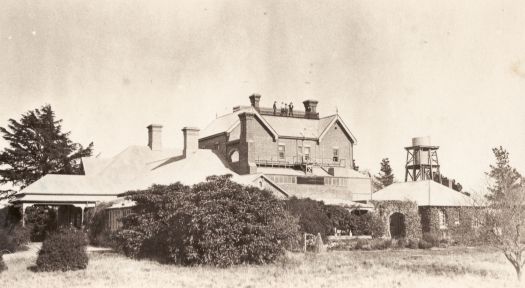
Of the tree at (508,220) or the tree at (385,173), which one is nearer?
the tree at (508,220)

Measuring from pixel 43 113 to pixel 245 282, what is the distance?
43.5 metres

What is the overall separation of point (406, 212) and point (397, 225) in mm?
1811

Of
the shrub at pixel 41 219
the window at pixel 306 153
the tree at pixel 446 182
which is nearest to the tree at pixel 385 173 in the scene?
the tree at pixel 446 182

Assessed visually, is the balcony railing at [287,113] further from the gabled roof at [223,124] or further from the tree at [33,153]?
the tree at [33,153]

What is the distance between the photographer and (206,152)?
50562 mm

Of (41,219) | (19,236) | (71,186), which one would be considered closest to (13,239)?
(19,236)

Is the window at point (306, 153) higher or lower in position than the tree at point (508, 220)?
higher

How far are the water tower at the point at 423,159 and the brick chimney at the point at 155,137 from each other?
25312 mm

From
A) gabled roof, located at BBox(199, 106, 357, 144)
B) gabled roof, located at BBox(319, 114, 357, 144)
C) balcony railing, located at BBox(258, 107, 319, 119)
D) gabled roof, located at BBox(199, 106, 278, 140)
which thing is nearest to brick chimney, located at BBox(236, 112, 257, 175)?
gabled roof, located at BBox(199, 106, 278, 140)

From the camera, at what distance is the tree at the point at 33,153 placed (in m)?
54.3

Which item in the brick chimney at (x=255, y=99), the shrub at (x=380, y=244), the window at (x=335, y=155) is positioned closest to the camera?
the shrub at (x=380, y=244)

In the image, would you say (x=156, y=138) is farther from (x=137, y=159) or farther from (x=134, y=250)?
(x=134, y=250)

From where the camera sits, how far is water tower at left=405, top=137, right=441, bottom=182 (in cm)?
5928

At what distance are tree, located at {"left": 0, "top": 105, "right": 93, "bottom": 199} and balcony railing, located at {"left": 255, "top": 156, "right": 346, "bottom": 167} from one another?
1663 cm
